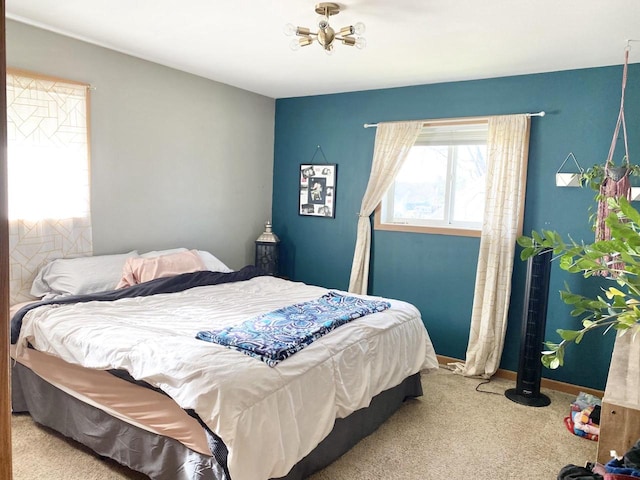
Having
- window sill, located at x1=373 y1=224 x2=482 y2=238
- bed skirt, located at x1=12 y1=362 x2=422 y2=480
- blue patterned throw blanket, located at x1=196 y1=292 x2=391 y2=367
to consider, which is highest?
window sill, located at x1=373 y1=224 x2=482 y2=238

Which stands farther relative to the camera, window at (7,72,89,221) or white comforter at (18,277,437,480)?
window at (7,72,89,221)

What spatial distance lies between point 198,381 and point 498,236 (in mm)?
2642

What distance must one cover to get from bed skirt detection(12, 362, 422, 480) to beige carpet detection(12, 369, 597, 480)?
0.08 metres

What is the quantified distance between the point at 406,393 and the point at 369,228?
1652 millimetres

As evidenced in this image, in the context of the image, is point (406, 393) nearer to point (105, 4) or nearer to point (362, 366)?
point (362, 366)

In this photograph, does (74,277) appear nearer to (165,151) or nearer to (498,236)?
(165,151)

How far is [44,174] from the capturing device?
3014 millimetres

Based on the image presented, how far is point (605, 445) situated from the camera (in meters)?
1.58

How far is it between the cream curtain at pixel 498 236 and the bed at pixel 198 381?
81cm

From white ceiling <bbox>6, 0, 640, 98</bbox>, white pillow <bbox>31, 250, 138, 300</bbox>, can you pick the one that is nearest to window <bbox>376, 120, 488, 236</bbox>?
white ceiling <bbox>6, 0, 640, 98</bbox>

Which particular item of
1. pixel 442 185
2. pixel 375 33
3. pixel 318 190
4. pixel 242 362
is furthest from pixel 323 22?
pixel 318 190

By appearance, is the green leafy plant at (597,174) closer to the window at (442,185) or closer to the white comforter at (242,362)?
the window at (442,185)

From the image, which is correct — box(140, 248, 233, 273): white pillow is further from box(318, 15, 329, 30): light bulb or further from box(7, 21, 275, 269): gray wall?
box(318, 15, 329, 30): light bulb

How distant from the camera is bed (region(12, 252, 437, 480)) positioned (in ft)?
6.07
